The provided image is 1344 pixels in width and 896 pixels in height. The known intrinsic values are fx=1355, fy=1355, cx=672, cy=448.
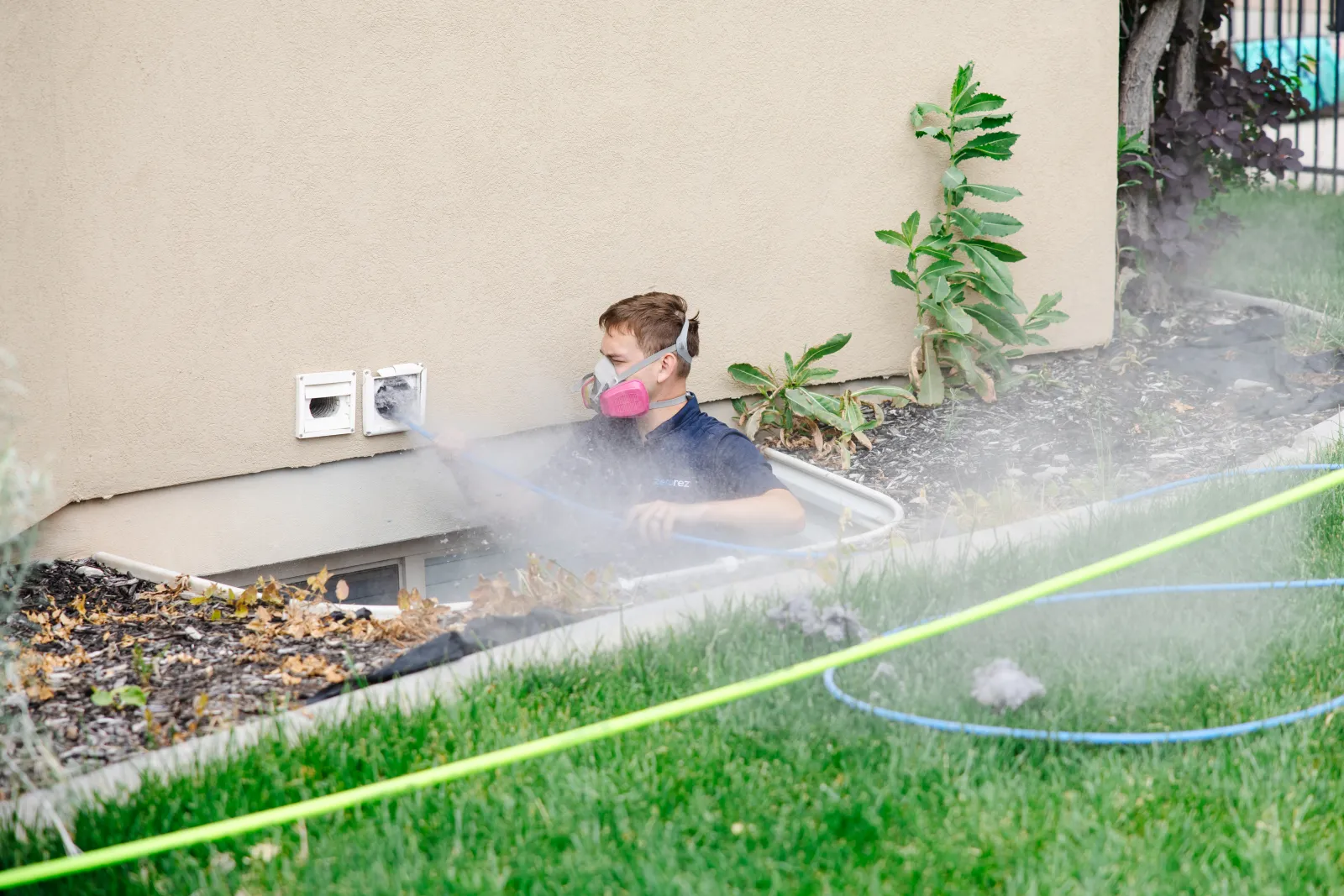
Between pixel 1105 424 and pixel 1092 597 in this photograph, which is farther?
pixel 1105 424

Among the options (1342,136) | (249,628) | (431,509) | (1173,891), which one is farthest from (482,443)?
(1342,136)

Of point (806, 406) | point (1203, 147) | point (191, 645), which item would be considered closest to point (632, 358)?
point (806, 406)

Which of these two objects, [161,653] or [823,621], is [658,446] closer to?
[823,621]

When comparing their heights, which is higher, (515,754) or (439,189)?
(439,189)

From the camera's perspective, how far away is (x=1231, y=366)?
5.52m

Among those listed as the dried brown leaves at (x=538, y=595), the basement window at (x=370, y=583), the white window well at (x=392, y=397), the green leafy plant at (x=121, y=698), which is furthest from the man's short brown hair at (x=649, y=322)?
the green leafy plant at (x=121, y=698)

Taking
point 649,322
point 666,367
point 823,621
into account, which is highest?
point 649,322

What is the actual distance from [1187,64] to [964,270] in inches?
85.1

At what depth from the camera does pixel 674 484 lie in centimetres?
424

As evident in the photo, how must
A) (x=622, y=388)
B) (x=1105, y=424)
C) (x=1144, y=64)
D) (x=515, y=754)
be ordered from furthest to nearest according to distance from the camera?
(x=1144, y=64) < (x=1105, y=424) < (x=622, y=388) < (x=515, y=754)

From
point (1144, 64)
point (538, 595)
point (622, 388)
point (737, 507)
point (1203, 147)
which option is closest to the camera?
point (538, 595)

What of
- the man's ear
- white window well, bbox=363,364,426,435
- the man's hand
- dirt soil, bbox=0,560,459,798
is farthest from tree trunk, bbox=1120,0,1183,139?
dirt soil, bbox=0,560,459,798

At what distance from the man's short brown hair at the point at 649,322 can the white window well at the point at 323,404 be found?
82 cm

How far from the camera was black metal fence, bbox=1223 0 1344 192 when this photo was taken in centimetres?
950
